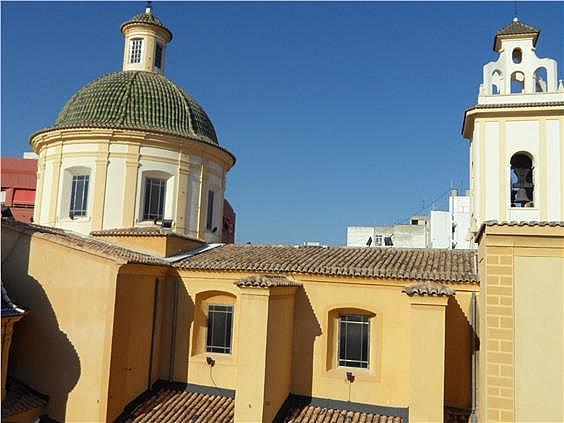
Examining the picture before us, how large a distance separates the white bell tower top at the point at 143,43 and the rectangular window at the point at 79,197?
5.42 meters

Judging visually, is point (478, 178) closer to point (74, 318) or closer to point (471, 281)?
point (471, 281)

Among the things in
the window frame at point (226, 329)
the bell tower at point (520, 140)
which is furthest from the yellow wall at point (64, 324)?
the bell tower at point (520, 140)

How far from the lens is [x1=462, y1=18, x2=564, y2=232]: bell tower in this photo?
12.6 metres

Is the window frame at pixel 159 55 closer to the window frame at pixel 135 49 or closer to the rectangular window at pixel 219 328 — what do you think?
the window frame at pixel 135 49

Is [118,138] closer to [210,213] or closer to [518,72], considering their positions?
[210,213]

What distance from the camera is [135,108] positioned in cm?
1739

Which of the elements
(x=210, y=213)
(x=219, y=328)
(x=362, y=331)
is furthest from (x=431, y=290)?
(x=210, y=213)

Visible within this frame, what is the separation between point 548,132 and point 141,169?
12014mm

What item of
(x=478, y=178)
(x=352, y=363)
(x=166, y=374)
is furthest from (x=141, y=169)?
(x=478, y=178)

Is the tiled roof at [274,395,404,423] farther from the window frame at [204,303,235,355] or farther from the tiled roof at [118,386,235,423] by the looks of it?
the window frame at [204,303,235,355]

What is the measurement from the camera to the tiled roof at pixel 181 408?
1170 centimetres

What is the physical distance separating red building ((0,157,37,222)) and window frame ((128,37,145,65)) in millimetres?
21407

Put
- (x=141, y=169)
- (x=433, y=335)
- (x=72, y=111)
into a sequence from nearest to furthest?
(x=433, y=335), (x=141, y=169), (x=72, y=111)

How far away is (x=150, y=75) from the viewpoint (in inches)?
750
